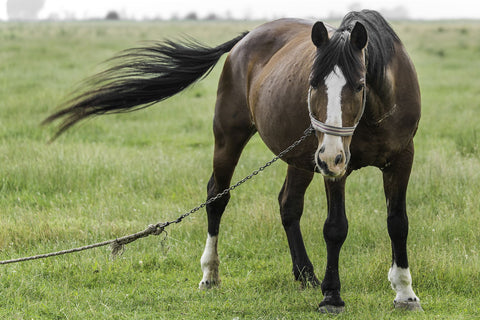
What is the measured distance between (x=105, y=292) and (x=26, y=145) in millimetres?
4639

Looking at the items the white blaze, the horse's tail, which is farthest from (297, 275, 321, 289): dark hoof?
the horse's tail

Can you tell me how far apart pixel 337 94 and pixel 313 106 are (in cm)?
20

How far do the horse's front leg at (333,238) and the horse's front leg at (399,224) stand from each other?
38 cm

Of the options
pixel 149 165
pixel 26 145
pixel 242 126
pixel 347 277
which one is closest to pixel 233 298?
pixel 347 277

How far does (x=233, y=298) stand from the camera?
14.5 feet

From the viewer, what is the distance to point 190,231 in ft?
18.9

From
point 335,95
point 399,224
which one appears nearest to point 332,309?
point 399,224

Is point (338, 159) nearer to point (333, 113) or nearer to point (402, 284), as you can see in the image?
point (333, 113)

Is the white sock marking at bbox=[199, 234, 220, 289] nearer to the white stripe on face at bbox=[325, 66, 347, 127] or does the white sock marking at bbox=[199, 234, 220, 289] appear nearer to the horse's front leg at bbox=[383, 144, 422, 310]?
the horse's front leg at bbox=[383, 144, 422, 310]

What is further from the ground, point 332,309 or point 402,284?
point 402,284

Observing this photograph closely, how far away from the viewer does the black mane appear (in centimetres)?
322

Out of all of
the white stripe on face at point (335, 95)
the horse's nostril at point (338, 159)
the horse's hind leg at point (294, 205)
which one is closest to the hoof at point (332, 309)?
the horse's hind leg at point (294, 205)

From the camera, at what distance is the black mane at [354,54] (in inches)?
127

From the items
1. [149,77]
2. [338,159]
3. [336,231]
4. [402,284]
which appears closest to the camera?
[338,159]
